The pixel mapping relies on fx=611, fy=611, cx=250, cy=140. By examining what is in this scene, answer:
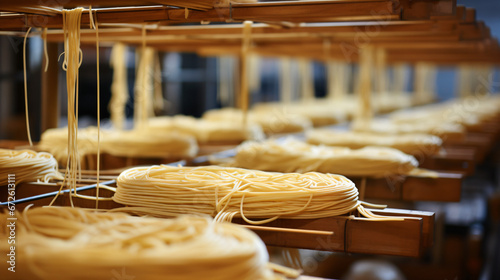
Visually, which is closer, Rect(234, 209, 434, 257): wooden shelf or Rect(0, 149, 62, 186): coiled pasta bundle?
Rect(234, 209, 434, 257): wooden shelf

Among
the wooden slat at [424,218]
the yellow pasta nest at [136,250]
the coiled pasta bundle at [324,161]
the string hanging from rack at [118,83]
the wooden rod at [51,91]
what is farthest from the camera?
the string hanging from rack at [118,83]

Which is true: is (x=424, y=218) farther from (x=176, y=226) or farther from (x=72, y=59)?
(x=72, y=59)

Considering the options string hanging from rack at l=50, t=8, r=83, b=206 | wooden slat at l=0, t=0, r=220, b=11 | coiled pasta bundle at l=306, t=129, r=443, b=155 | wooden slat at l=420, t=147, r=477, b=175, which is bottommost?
wooden slat at l=420, t=147, r=477, b=175

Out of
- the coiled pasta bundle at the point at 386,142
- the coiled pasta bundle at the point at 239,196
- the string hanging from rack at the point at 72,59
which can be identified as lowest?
the coiled pasta bundle at the point at 386,142

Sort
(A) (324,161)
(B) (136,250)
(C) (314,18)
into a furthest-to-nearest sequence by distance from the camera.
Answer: (A) (324,161)
(C) (314,18)
(B) (136,250)

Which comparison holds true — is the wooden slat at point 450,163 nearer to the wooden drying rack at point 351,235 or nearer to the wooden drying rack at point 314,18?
the wooden drying rack at point 314,18

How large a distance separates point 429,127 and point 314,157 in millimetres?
2069

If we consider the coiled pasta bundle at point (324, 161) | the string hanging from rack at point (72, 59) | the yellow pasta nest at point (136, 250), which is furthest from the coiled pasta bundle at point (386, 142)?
the yellow pasta nest at point (136, 250)

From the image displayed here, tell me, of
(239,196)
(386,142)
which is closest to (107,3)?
(239,196)

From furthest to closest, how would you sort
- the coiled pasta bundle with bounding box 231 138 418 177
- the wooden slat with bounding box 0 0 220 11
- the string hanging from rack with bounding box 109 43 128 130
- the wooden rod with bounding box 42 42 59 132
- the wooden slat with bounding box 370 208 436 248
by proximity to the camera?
the string hanging from rack with bounding box 109 43 128 130 → the wooden rod with bounding box 42 42 59 132 → the coiled pasta bundle with bounding box 231 138 418 177 → the wooden slat with bounding box 370 208 436 248 → the wooden slat with bounding box 0 0 220 11

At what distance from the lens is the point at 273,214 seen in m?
1.95

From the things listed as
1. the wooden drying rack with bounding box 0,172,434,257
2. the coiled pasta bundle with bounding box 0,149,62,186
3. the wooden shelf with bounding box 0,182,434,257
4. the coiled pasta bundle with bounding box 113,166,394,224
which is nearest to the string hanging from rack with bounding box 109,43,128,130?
the coiled pasta bundle with bounding box 0,149,62,186

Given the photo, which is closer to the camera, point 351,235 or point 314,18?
point 351,235

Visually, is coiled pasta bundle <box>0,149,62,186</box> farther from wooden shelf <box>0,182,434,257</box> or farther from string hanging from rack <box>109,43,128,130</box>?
string hanging from rack <box>109,43,128,130</box>
